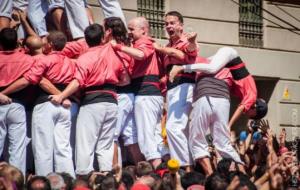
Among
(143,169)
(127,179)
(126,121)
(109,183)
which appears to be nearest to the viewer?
(109,183)

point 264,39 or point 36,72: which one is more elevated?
point 36,72

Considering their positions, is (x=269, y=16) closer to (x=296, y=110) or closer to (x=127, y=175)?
(x=296, y=110)

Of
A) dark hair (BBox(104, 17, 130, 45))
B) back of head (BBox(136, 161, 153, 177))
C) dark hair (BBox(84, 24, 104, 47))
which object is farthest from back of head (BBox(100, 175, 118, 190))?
dark hair (BBox(104, 17, 130, 45))

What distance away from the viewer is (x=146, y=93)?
11703mm

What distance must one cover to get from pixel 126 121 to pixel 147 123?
0.36m

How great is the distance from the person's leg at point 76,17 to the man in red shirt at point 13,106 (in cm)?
154

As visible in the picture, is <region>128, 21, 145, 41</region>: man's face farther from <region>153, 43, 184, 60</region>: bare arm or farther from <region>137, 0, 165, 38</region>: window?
<region>137, 0, 165, 38</region>: window

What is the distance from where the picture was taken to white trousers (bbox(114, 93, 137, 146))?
11.8m

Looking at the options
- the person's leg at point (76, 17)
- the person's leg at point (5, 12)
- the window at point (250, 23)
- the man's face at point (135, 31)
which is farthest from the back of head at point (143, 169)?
the window at point (250, 23)

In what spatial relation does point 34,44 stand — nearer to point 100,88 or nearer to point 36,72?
point 36,72

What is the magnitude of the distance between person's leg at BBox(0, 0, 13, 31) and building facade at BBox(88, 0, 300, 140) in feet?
A: 24.2

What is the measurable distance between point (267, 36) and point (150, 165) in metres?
10.4

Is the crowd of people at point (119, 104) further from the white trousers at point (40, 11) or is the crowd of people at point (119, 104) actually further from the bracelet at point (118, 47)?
the white trousers at point (40, 11)

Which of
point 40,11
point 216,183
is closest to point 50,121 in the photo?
point 40,11
